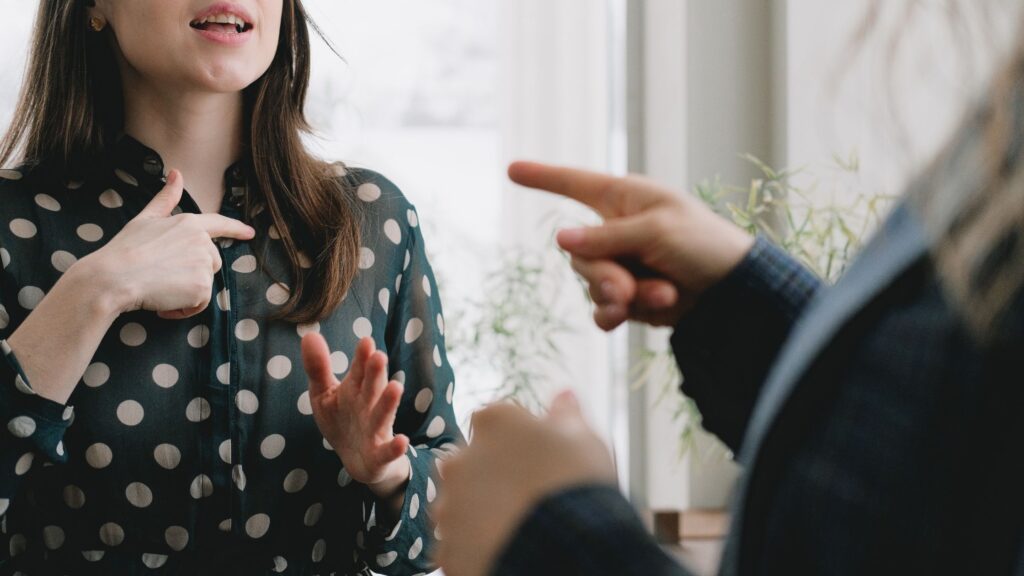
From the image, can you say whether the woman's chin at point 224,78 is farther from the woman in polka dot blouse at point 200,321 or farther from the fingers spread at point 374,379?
the fingers spread at point 374,379

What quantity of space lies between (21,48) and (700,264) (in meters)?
3.05

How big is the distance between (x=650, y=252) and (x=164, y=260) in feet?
2.22

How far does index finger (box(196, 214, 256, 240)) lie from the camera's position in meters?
1.21

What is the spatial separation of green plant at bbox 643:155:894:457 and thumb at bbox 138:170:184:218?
0.90 metres

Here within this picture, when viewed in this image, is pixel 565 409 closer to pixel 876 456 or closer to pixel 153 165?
pixel 876 456

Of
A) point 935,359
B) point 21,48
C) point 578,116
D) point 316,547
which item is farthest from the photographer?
point 578,116

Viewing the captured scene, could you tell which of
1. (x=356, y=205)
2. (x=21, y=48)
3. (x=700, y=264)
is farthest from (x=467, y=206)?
(x=700, y=264)

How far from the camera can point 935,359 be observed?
36 cm

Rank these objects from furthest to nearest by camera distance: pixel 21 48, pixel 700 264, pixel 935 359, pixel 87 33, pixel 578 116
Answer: pixel 578 116 → pixel 21 48 → pixel 87 33 → pixel 700 264 → pixel 935 359

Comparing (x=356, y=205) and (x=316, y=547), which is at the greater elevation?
(x=356, y=205)

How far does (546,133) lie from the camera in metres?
3.34

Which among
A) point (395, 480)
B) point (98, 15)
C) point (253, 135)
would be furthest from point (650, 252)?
point (98, 15)

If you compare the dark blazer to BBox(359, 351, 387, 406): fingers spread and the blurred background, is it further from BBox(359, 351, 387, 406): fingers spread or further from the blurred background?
the blurred background

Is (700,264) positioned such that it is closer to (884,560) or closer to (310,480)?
(884,560)
